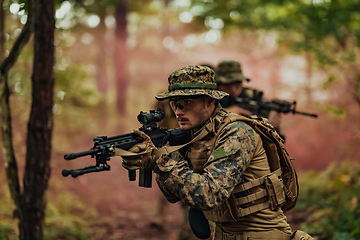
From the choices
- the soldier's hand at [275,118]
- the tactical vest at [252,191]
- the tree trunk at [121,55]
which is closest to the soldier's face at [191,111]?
the tactical vest at [252,191]

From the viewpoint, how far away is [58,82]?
8.76 meters

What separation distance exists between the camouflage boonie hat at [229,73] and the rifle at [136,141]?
287cm

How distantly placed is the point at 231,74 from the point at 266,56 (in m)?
17.4

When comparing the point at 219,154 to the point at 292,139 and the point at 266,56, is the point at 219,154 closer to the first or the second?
the point at 292,139

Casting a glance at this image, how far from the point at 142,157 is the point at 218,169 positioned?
0.55 metres

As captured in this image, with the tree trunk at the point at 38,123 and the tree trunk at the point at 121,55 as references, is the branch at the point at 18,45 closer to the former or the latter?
the tree trunk at the point at 38,123

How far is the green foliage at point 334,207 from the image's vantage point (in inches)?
203

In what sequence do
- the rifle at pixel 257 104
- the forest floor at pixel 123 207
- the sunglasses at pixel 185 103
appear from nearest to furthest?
the sunglasses at pixel 185 103
the rifle at pixel 257 104
the forest floor at pixel 123 207

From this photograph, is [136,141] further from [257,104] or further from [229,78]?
[257,104]

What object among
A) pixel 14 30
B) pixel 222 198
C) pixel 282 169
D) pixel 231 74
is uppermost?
pixel 14 30

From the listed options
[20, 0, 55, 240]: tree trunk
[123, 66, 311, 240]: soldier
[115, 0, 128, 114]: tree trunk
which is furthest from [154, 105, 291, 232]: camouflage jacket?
[115, 0, 128, 114]: tree trunk

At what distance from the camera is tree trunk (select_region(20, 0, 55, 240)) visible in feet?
11.6

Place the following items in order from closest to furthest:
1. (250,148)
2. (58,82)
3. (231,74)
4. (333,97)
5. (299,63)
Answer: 1. (250,148)
2. (231,74)
3. (58,82)
4. (333,97)
5. (299,63)

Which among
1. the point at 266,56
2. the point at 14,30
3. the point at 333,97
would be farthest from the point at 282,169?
the point at 266,56
